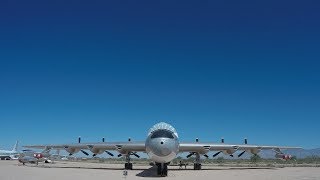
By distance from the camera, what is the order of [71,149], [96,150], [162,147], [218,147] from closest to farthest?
[162,147] < [218,147] < [96,150] < [71,149]

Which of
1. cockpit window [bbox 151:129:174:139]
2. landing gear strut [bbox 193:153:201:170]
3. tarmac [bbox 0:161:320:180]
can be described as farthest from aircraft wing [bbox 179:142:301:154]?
cockpit window [bbox 151:129:174:139]

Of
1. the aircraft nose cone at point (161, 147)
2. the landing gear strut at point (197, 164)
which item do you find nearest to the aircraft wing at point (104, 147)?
the landing gear strut at point (197, 164)

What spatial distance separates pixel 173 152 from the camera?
31984 millimetres

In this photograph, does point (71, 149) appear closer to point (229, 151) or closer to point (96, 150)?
point (96, 150)

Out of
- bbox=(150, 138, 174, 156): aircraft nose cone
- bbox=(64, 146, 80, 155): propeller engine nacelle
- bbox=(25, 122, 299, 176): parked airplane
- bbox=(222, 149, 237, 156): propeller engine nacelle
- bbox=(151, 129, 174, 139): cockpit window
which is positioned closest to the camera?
bbox=(150, 138, 174, 156): aircraft nose cone

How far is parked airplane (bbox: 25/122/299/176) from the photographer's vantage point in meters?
31.4

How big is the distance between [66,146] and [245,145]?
2682 cm

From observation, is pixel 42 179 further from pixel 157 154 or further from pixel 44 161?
pixel 44 161

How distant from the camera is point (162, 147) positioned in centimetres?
3081

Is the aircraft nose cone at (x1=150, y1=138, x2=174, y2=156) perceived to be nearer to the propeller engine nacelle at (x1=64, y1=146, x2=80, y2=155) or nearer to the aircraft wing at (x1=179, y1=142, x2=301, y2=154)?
the aircraft wing at (x1=179, y1=142, x2=301, y2=154)

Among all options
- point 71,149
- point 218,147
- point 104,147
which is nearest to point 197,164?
point 218,147

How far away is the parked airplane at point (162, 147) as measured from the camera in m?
31.4

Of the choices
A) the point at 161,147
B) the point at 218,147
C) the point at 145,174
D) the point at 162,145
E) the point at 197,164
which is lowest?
the point at 145,174

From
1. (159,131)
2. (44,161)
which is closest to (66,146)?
(159,131)
